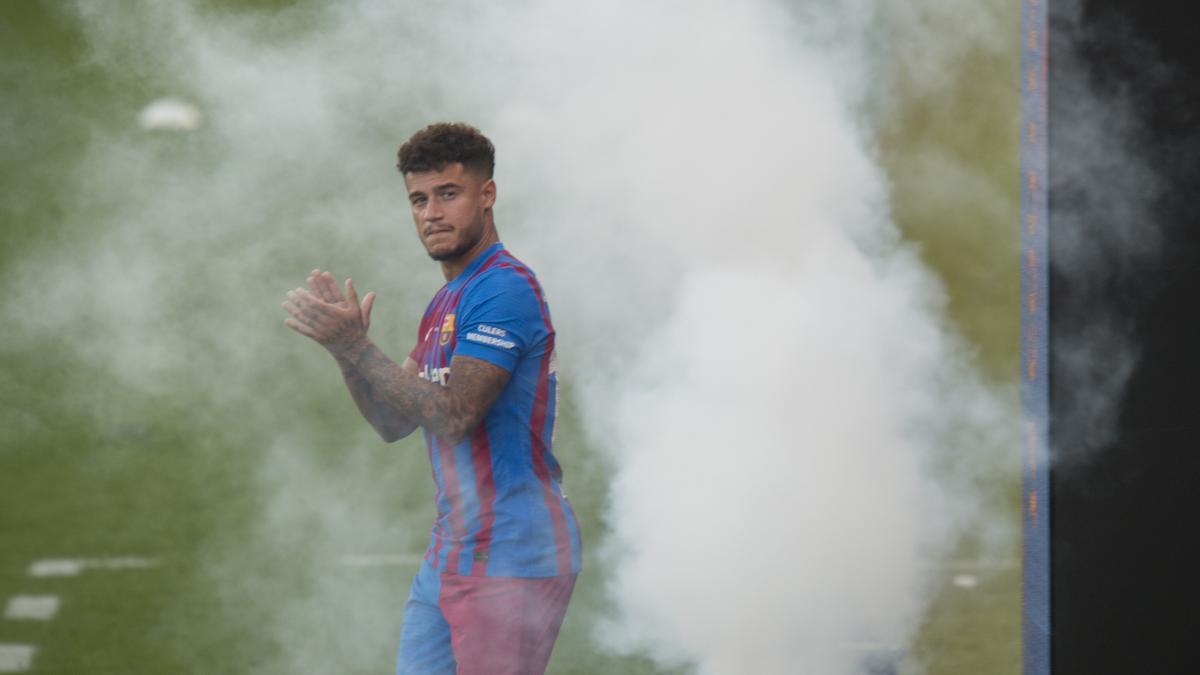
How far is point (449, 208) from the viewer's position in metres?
2.66

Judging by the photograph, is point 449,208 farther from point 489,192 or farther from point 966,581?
point 966,581

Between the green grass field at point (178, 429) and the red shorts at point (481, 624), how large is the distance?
18.6 inches

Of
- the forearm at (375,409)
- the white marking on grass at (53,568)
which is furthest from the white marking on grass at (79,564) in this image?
the forearm at (375,409)

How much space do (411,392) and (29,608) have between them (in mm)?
1275

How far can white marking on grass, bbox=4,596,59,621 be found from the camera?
2908 mm

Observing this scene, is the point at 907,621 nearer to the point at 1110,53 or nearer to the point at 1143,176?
the point at 1143,176

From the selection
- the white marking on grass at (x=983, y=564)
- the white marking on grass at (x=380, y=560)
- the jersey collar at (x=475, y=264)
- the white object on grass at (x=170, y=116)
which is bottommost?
the white marking on grass at (x=380, y=560)

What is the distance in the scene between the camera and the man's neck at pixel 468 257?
8.73ft

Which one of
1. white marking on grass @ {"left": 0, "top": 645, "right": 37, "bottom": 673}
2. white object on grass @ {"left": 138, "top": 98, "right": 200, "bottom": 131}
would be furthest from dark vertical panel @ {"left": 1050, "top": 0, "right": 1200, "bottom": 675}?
white marking on grass @ {"left": 0, "top": 645, "right": 37, "bottom": 673}

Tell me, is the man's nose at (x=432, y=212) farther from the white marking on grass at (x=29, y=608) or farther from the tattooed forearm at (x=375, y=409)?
the white marking on grass at (x=29, y=608)

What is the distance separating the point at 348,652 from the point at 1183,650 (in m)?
2.16

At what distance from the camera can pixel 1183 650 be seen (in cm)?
320

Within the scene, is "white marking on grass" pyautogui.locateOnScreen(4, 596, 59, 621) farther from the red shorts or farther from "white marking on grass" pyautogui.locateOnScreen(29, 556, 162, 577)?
the red shorts

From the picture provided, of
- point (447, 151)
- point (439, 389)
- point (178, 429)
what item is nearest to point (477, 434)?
point (439, 389)
